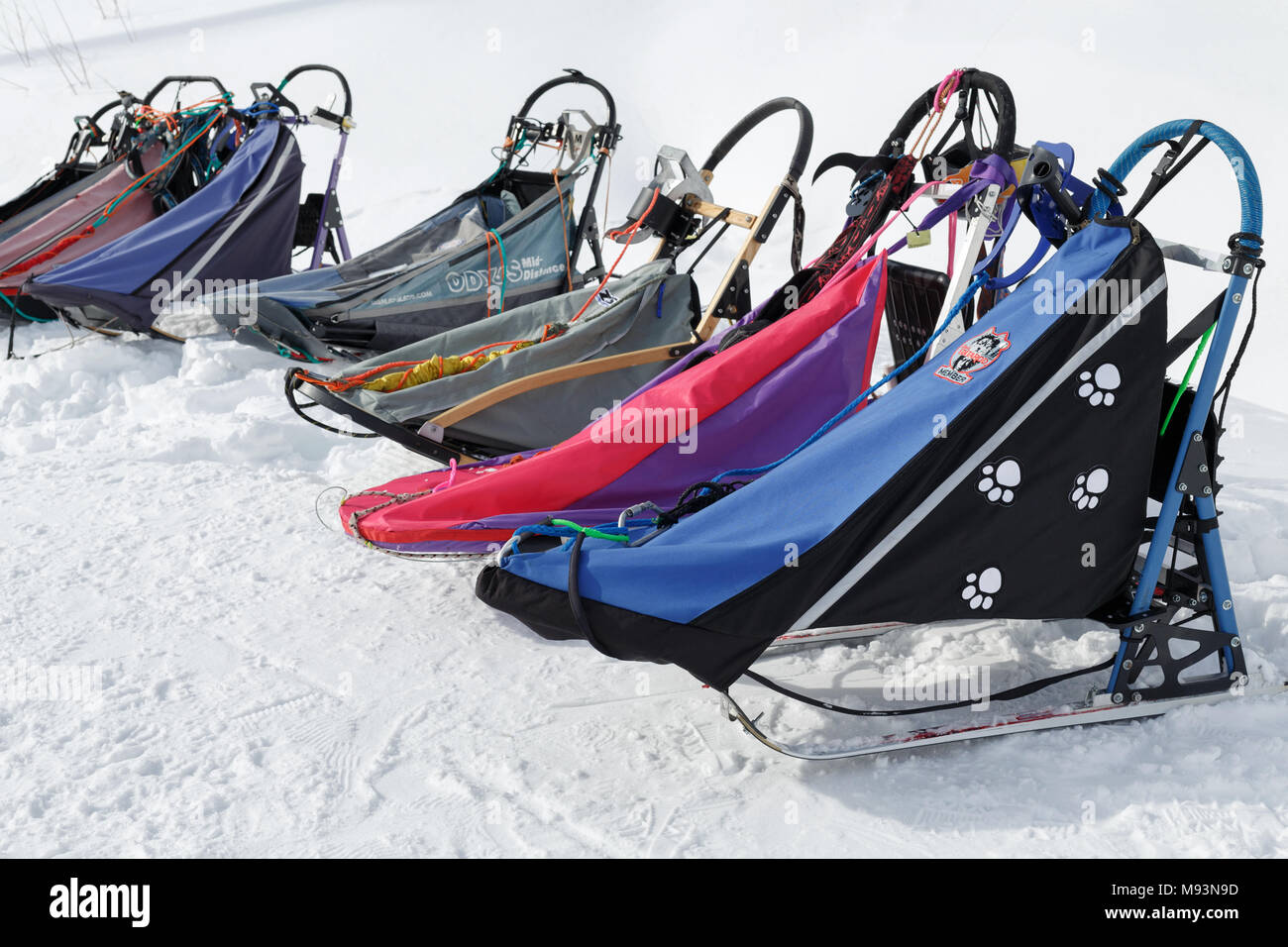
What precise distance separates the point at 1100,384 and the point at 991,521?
1.14 ft

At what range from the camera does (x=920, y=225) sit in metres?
2.82

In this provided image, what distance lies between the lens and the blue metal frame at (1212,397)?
2.21m

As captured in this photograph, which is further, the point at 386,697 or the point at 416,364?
the point at 416,364

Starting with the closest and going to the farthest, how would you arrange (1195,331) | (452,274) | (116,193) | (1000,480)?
1. (1000,480)
2. (1195,331)
3. (452,274)
4. (116,193)

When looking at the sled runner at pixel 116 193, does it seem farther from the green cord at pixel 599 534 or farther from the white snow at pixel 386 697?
the green cord at pixel 599 534

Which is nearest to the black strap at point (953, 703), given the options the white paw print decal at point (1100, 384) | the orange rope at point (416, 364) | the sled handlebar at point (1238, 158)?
the white paw print decal at point (1100, 384)

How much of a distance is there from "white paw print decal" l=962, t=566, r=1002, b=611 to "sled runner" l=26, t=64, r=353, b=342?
3.66 metres

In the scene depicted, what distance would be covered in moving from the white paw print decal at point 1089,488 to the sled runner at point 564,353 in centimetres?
179

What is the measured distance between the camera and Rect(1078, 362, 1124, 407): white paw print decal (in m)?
2.16

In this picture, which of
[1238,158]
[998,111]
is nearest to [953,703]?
[1238,158]

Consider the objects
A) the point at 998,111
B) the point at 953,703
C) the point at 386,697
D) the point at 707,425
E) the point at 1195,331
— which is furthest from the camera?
the point at 707,425

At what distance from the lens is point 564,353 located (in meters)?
3.72

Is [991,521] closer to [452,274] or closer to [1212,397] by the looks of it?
[1212,397]
